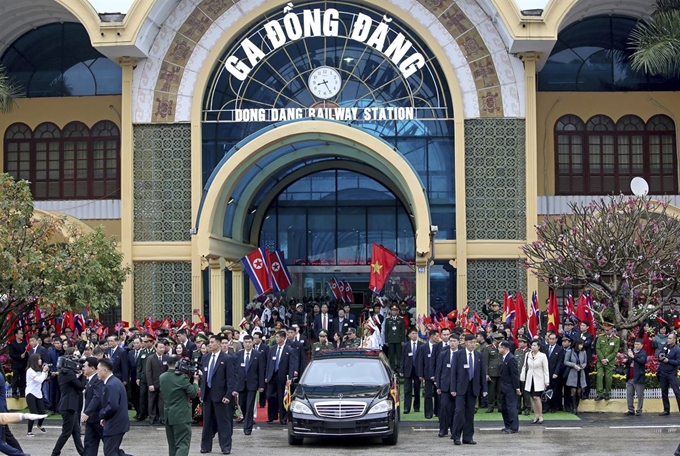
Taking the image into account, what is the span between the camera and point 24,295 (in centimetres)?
2298

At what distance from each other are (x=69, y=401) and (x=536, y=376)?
9121 millimetres

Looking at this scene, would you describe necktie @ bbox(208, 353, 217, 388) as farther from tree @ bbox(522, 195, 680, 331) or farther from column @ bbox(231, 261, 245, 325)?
column @ bbox(231, 261, 245, 325)

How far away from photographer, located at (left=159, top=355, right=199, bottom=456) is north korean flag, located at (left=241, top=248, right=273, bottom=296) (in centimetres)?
1450

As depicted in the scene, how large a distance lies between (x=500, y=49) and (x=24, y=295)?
49.2ft

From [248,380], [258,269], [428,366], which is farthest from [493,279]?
[248,380]

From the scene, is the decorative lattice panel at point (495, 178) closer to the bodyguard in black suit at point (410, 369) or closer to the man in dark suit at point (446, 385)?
the bodyguard in black suit at point (410, 369)

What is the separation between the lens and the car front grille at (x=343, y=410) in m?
17.3

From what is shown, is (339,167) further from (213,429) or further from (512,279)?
(213,429)

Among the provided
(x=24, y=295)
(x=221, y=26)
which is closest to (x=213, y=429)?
(x=24, y=295)

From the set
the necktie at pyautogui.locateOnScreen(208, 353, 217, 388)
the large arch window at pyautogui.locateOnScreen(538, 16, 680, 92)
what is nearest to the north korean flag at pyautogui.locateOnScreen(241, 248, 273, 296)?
the large arch window at pyautogui.locateOnScreen(538, 16, 680, 92)

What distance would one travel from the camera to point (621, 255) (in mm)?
24312

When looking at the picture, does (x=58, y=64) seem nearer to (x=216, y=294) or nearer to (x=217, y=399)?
(x=216, y=294)

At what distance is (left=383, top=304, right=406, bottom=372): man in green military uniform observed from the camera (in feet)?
→ 88.4

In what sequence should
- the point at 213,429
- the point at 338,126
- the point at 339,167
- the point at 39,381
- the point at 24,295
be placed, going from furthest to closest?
the point at 339,167 → the point at 338,126 → the point at 24,295 → the point at 39,381 → the point at 213,429
